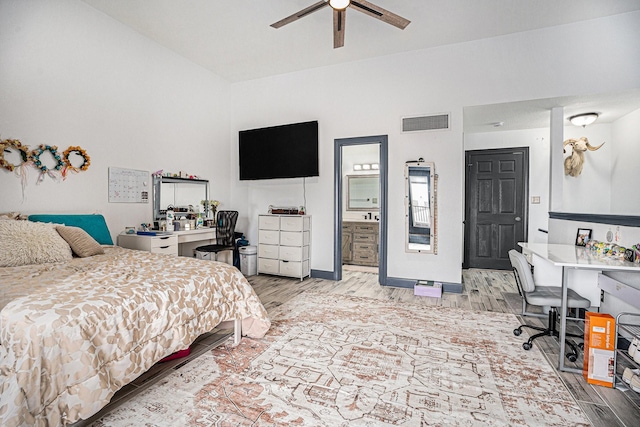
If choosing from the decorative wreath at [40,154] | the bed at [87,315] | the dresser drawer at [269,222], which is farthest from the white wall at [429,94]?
the decorative wreath at [40,154]

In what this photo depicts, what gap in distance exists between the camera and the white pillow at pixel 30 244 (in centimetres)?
228

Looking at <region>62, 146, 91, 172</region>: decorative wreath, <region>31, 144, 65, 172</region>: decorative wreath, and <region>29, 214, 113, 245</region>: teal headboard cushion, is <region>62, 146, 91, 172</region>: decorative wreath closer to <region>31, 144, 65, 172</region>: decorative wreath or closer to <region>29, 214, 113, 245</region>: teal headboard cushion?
<region>31, 144, 65, 172</region>: decorative wreath

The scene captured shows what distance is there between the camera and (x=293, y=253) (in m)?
4.81

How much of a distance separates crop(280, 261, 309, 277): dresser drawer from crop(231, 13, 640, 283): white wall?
23cm

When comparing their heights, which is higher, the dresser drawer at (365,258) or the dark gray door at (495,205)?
the dark gray door at (495,205)

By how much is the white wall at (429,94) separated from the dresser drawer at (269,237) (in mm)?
609

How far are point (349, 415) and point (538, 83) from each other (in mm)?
4254

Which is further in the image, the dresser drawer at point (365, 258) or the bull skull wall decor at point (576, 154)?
the dresser drawer at point (365, 258)

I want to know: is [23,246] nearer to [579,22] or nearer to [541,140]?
[579,22]

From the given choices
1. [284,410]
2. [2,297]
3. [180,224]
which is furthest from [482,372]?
[180,224]

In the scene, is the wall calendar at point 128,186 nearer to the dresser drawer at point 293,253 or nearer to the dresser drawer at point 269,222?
the dresser drawer at point 269,222

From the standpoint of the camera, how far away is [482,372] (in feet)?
7.09

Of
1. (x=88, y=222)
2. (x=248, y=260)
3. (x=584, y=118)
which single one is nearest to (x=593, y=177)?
(x=584, y=118)

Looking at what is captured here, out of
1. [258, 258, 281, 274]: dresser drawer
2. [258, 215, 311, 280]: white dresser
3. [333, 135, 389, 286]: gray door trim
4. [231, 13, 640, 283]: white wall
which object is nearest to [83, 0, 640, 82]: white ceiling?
[231, 13, 640, 283]: white wall
